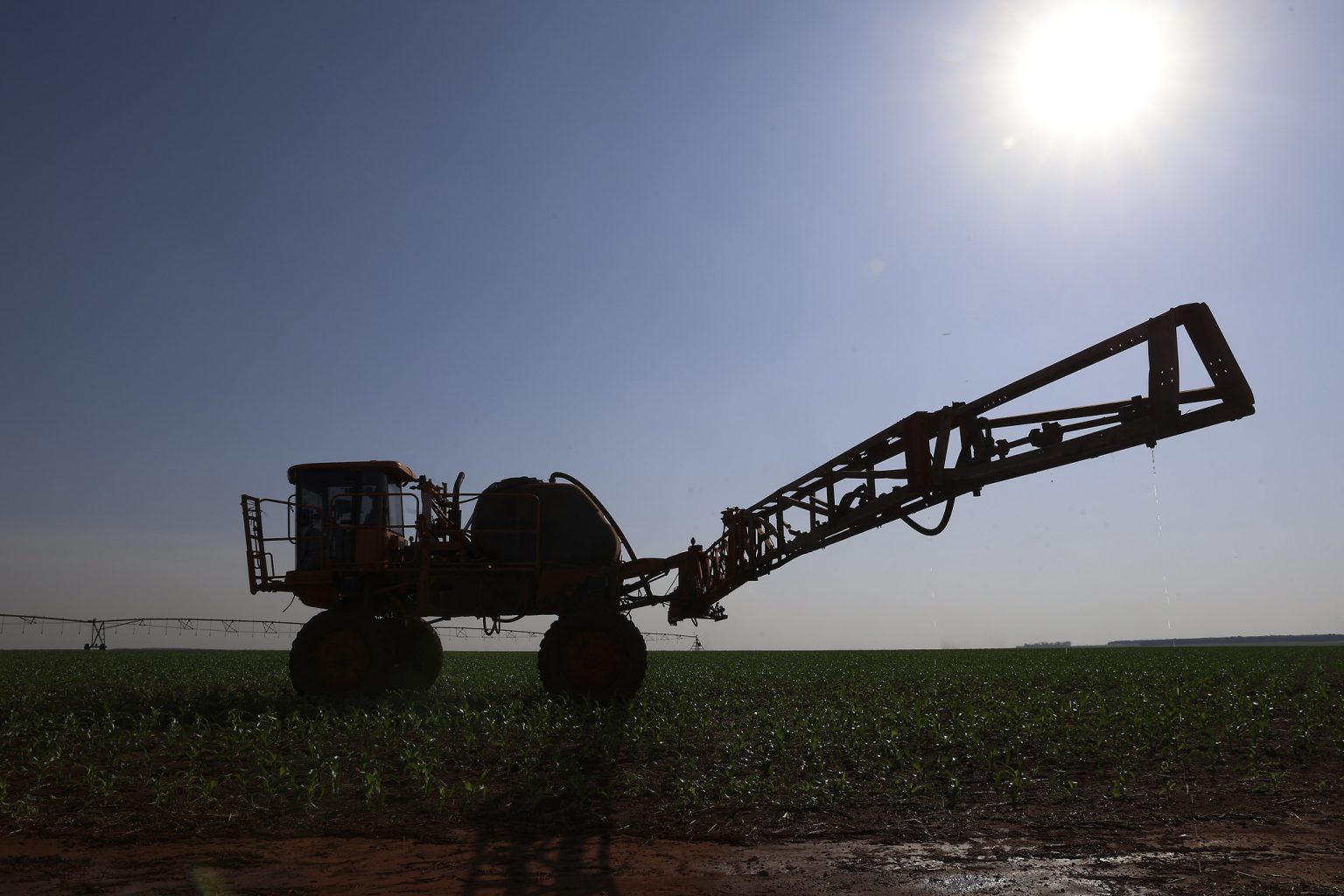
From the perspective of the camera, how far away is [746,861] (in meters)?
6.05

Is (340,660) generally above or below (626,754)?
above

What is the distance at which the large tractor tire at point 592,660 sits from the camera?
12.5 meters

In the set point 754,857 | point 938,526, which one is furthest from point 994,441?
point 754,857

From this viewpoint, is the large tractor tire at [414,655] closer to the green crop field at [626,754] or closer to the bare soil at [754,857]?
the green crop field at [626,754]

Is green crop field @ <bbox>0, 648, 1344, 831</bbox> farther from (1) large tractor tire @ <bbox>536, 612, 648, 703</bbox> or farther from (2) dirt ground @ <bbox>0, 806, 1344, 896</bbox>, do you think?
(2) dirt ground @ <bbox>0, 806, 1344, 896</bbox>

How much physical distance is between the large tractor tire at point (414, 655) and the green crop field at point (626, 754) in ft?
1.62

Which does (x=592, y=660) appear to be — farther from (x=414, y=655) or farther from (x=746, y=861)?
(x=746, y=861)

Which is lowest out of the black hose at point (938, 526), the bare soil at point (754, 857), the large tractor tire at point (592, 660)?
the bare soil at point (754, 857)

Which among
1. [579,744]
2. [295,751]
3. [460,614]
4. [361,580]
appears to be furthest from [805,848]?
[361,580]

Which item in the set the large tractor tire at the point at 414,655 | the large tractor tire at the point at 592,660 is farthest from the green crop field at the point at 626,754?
the large tractor tire at the point at 414,655

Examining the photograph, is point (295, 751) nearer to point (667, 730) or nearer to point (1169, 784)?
point (667, 730)

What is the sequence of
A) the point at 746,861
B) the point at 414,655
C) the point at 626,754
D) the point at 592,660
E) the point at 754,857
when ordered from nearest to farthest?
1. the point at 746,861
2. the point at 754,857
3. the point at 626,754
4. the point at 592,660
5. the point at 414,655

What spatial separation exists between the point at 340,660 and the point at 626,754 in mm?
6170

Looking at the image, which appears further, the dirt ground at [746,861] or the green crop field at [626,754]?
the green crop field at [626,754]
